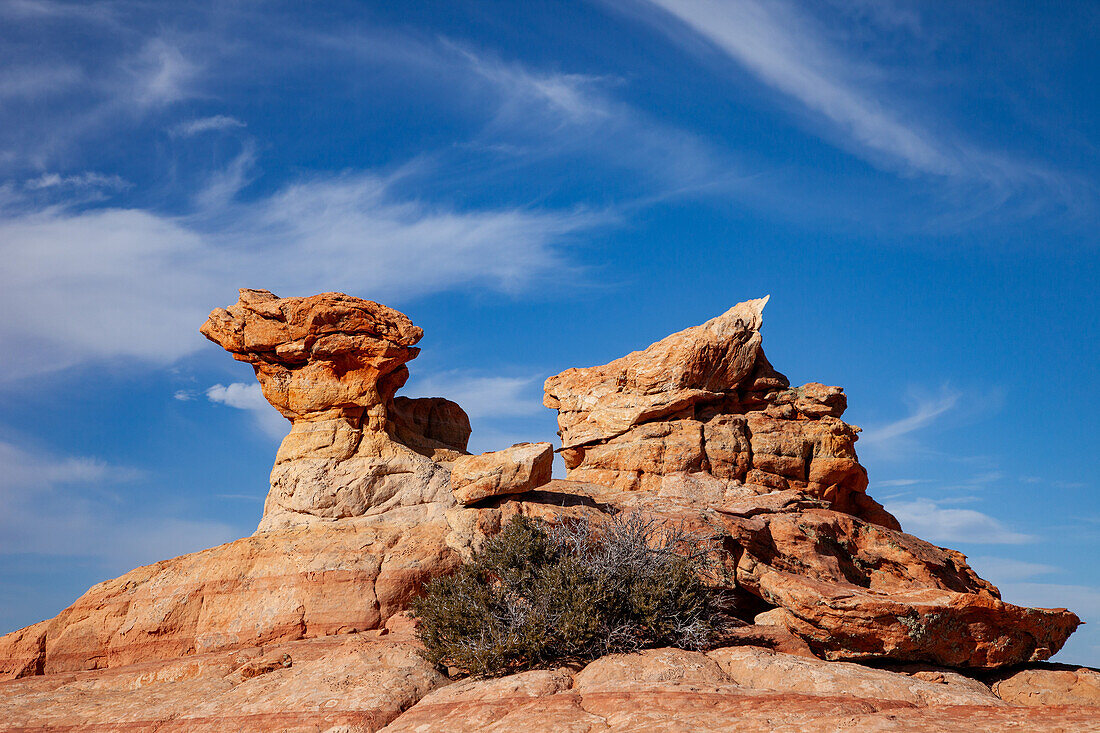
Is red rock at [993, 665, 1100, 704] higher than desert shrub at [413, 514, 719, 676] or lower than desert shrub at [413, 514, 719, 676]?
lower

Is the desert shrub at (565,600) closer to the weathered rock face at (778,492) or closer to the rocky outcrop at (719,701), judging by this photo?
the rocky outcrop at (719,701)

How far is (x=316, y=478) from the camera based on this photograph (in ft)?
63.1

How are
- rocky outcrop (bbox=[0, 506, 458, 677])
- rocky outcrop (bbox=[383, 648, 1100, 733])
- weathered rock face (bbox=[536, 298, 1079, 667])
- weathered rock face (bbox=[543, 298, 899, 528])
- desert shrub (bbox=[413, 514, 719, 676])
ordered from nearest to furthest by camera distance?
rocky outcrop (bbox=[383, 648, 1100, 733]) → desert shrub (bbox=[413, 514, 719, 676]) → weathered rock face (bbox=[536, 298, 1079, 667]) → rocky outcrop (bbox=[0, 506, 458, 677]) → weathered rock face (bbox=[543, 298, 899, 528])

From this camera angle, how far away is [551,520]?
1661 centimetres

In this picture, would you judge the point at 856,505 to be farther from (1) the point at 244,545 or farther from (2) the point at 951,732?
(1) the point at 244,545

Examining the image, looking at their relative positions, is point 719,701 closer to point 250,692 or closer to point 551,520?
point 551,520

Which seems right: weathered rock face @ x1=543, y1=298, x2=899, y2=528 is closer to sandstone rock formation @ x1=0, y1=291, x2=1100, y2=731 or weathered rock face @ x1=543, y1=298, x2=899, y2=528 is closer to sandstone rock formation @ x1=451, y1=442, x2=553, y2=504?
sandstone rock formation @ x1=0, y1=291, x2=1100, y2=731

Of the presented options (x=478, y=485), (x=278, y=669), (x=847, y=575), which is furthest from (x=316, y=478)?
(x=847, y=575)

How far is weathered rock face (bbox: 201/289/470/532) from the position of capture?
19188 millimetres

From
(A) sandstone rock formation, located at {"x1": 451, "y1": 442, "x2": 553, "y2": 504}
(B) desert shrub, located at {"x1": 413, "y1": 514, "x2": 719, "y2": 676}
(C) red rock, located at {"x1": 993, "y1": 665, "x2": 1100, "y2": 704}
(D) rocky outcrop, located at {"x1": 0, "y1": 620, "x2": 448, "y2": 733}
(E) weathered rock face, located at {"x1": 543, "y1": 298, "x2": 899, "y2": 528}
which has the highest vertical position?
(E) weathered rock face, located at {"x1": 543, "y1": 298, "x2": 899, "y2": 528}

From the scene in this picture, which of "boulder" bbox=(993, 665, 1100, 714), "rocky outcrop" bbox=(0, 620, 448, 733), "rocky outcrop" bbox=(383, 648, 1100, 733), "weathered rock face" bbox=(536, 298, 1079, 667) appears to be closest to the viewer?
"rocky outcrop" bbox=(383, 648, 1100, 733)

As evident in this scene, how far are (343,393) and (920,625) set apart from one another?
13.3 metres

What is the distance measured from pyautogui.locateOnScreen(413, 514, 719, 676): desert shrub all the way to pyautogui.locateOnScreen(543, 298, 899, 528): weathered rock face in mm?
4661

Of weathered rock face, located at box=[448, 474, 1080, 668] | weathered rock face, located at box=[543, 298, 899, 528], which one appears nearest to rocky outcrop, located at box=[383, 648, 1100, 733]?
weathered rock face, located at box=[448, 474, 1080, 668]
